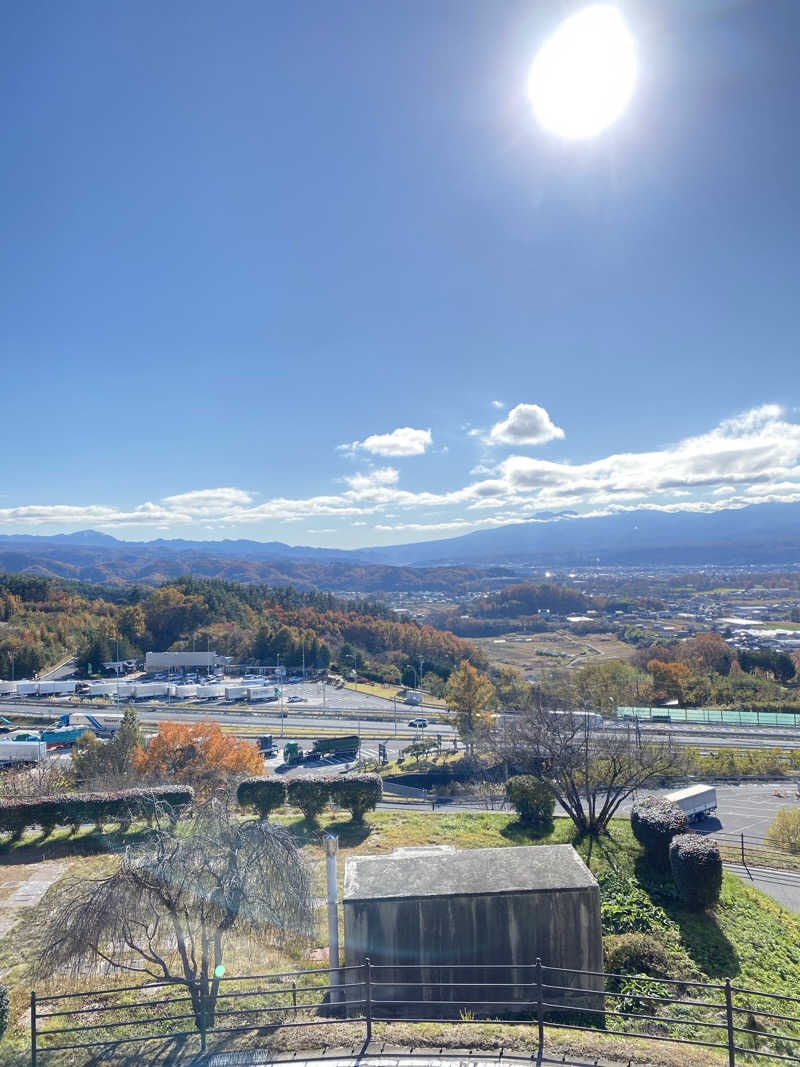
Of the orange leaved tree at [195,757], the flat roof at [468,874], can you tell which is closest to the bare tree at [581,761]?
the flat roof at [468,874]

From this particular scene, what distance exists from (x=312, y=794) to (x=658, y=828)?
951cm

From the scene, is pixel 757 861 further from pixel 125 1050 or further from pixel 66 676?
pixel 66 676

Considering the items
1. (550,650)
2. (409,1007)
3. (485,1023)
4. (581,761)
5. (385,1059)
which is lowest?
(550,650)

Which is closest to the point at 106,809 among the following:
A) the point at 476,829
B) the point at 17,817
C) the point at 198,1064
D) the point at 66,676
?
the point at 17,817

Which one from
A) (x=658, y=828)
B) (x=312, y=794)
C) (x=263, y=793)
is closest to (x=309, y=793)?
(x=312, y=794)

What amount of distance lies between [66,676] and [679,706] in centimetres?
6618

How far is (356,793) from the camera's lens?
1798 centimetres

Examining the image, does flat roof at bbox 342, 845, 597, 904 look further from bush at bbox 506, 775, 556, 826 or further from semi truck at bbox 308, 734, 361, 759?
semi truck at bbox 308, 734, 361, 759

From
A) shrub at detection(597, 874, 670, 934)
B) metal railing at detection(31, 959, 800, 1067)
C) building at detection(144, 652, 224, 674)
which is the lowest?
building at detection(144, 652, 224, 674)

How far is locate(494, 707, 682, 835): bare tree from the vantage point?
17375 mm

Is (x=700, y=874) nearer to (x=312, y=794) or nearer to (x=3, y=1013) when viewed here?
(x=312, y=794)

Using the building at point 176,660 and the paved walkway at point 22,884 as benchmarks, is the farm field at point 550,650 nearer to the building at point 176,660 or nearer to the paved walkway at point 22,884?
the building at point 176,660

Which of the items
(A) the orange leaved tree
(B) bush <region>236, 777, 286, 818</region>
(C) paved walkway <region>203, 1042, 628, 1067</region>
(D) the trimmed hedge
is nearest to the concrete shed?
(C) paved walkway <region>203, 1042, 628, 1067</region>

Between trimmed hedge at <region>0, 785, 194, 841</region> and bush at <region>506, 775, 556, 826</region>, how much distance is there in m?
9.62
